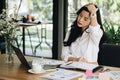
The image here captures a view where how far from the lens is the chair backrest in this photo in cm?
249

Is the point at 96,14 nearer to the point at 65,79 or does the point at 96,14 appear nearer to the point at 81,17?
the point at 81,17

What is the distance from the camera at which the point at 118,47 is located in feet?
8.13

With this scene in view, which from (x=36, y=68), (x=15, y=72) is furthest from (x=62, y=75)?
(x=15, y=72)

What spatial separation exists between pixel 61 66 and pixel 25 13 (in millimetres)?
3368

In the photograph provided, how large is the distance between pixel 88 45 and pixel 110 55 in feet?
0.79

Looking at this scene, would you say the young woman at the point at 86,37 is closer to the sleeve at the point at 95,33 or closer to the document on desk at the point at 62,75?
the sleeve at the point at 95,33

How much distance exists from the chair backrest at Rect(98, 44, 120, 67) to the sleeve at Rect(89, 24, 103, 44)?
10cm

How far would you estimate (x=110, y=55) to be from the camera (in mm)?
2525

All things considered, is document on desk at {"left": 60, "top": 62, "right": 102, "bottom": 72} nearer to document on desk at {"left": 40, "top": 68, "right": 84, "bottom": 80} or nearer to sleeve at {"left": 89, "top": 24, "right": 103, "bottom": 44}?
document on desk at {"left": 40, "top": 68, "right": 84, "bottom": 80}

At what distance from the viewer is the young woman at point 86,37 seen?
250 centimetres

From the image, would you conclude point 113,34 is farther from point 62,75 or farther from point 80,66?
point 62,75

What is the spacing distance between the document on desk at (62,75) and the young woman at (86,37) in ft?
1.39

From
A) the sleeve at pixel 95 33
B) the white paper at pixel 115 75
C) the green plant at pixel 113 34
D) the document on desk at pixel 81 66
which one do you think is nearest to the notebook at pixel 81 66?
the document on desk at pixel 81 66

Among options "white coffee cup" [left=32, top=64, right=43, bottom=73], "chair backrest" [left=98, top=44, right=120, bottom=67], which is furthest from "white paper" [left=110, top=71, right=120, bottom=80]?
"white coffee cup" [left=32, top=64, right=43, bottom=73]
